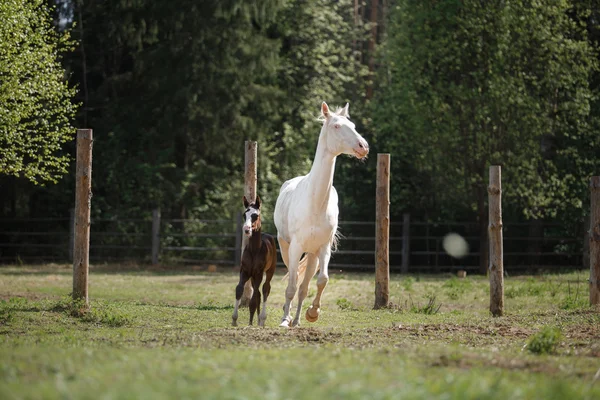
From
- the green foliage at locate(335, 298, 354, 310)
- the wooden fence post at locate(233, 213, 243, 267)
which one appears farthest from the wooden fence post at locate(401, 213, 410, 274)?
the green foliage at locate(335, 298, 354, 310)

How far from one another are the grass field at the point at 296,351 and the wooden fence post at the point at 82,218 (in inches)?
17.1

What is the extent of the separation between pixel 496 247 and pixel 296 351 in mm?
6956

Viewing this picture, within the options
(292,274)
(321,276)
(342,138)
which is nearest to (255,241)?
(292,274)

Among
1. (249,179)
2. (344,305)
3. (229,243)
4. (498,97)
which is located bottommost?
(344,305)

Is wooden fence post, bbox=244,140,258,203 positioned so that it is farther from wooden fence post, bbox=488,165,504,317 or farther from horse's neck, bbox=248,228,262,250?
wooden fence post, bbox=488,165,504,317

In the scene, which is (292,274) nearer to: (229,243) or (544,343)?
(544,343)

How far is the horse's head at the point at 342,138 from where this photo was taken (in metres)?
11.3

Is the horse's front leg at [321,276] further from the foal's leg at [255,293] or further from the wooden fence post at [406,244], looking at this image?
the wooden fence post at [406,244]

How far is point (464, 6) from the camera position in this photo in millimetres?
26156

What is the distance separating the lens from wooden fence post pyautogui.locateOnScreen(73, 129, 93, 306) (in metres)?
13.0

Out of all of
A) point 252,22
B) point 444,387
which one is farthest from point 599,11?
point 444,387

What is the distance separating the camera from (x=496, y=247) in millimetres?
13914

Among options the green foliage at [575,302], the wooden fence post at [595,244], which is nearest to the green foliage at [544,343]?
the wooden fence post at [595,244]

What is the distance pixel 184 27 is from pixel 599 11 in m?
14.0
